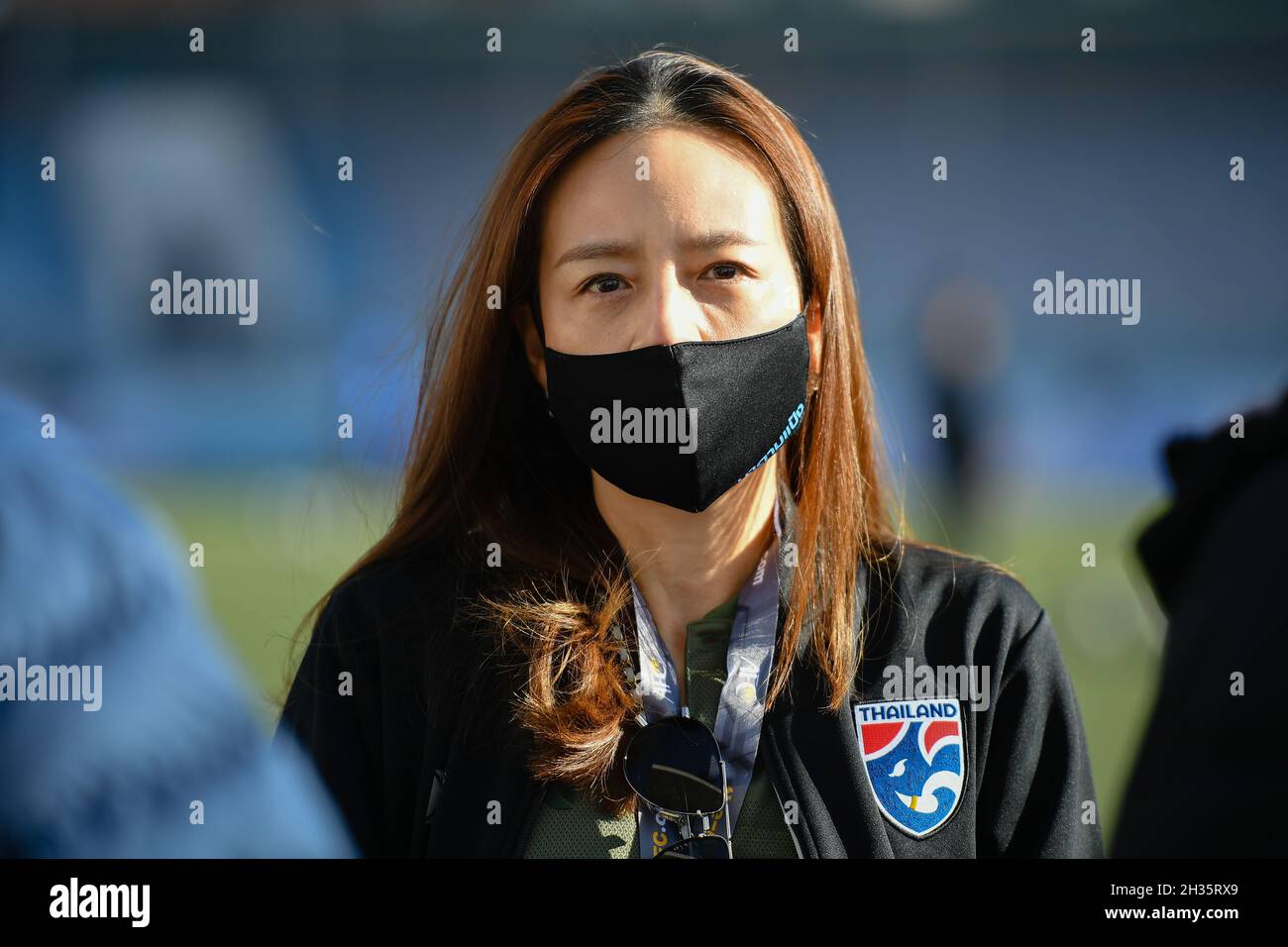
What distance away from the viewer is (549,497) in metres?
2.03

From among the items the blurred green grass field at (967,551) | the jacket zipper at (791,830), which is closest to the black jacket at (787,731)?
the jacket zipper at (791,830)

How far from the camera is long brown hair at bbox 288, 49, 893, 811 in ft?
5.79

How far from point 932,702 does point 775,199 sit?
92 centimetres

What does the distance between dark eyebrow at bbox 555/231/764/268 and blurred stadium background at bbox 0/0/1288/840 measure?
5742 millimetres

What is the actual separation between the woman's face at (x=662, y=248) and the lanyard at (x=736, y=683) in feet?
1.42

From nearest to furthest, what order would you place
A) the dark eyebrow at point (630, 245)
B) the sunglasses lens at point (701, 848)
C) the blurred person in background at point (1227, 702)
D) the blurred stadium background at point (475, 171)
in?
the blurred person in background at point (1227, 702) → the sunglasses lens at point (701, 848) → the dark eyebrow at point (630, 245) → the blurred stadium background at point (475, 171)

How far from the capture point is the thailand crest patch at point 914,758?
1690mm

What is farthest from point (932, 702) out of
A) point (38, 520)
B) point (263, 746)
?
point (38, 520)

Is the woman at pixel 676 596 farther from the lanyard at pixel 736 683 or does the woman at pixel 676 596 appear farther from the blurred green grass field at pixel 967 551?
the blurred green grass field at pixel 967 551

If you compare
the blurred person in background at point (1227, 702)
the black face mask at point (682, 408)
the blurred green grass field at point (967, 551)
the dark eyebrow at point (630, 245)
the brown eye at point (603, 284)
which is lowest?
the blurred green grass field at point (967, 551)

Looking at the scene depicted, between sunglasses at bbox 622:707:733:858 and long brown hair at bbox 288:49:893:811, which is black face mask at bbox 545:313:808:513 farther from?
sunglasses at bbox 622:707:733:858

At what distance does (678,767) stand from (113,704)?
1115 millimetres

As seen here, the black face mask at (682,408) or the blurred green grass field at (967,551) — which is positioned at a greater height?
the black face mask at (682,408)

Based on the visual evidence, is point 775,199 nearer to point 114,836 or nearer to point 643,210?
point 643,210
